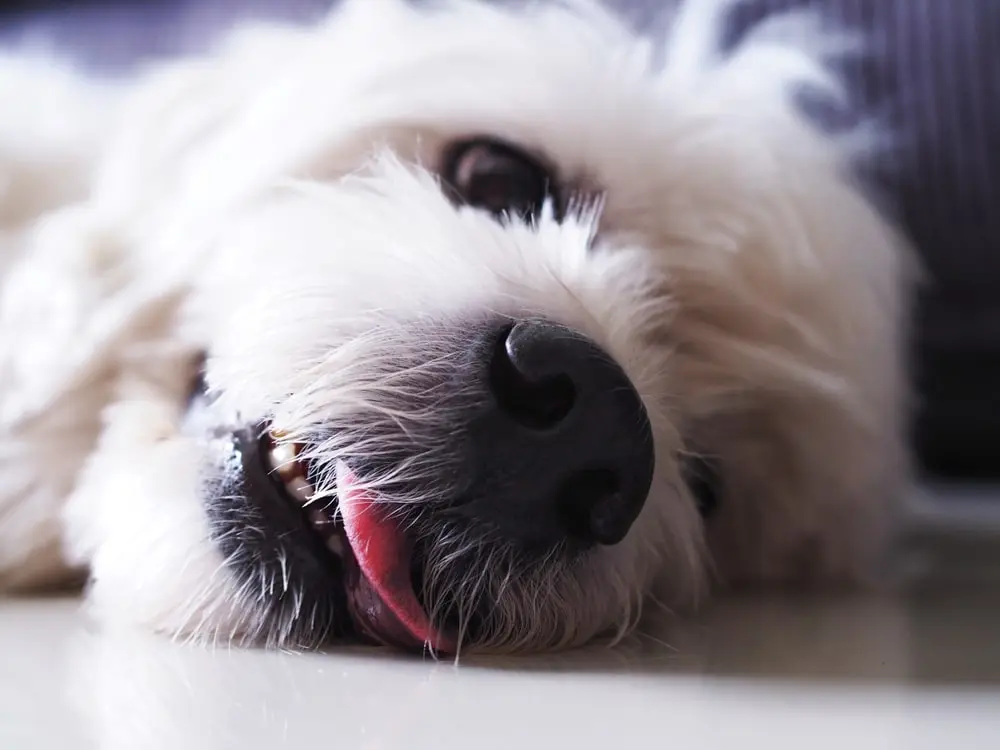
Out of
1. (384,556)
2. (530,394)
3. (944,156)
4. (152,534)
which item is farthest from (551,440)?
(944,156)

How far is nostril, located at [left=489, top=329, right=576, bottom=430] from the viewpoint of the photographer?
32.5 inches

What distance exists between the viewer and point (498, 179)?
116 centimetres

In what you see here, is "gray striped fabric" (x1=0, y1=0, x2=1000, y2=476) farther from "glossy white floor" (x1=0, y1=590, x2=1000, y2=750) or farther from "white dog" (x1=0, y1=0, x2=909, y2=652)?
"glossy white floor" (x1=0, y1=590, x2=1000, y2=750)

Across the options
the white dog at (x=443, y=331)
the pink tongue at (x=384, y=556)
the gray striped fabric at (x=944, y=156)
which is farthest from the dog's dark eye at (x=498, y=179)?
the gray striped fabric at (x=944, y=156)

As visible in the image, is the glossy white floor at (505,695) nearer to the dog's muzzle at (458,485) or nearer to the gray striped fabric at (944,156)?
the dog's muzzle at (458,485)

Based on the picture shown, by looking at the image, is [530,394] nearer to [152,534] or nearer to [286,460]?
[286,460]

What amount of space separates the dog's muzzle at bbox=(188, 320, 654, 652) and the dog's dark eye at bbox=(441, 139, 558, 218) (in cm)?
32

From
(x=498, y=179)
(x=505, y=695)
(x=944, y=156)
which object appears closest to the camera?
(x=505, y=695)

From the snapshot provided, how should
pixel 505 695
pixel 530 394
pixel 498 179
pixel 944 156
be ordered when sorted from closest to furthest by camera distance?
pixel 505 695
pixel 530 394
pixel 498 179
pixel 944 156

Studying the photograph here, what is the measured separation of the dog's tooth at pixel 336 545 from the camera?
895 millimetres

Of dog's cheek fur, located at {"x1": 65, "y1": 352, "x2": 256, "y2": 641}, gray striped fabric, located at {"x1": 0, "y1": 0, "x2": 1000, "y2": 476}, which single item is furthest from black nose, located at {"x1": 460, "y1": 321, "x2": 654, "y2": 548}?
gray striped fabric, located at {"x1": 0, "y1": 0, "x2": 1000, "y2": 476}

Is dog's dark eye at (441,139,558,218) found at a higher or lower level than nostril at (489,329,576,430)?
higher

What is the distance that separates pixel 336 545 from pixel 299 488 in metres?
0.06

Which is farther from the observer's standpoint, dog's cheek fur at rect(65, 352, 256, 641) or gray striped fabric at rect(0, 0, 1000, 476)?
gray striped fabric at rect(0, 0, 1000, 476)
